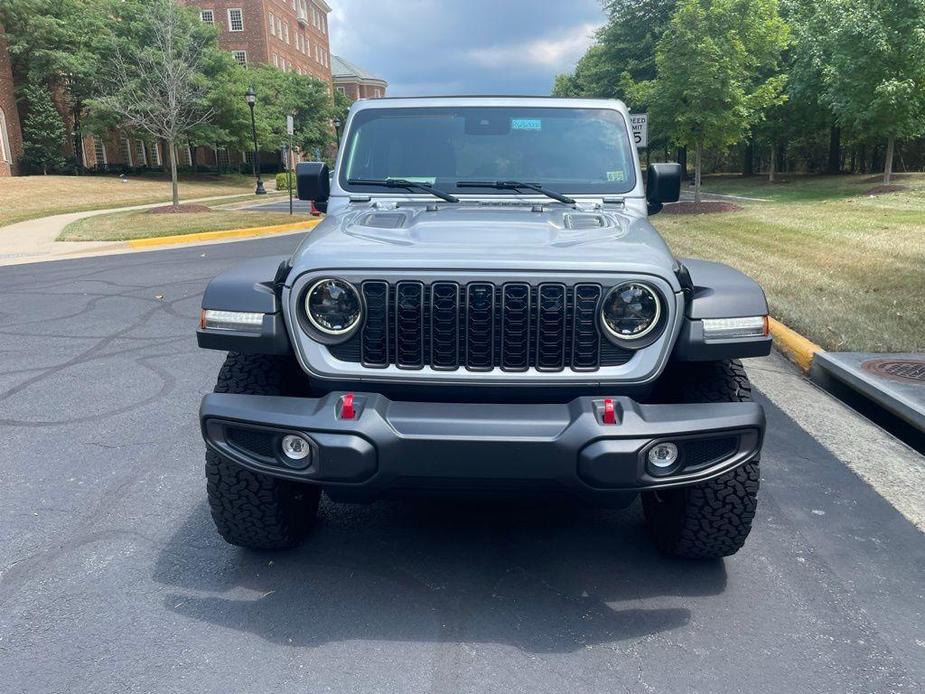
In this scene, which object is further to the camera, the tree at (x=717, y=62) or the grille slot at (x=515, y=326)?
the tree at (x=717, y=62)

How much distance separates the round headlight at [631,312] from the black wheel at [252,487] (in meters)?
1.26

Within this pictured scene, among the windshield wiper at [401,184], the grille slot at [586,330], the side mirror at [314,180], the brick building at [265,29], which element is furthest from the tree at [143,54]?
the grille slot at [586,330]

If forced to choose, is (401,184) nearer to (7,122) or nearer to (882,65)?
(882,65)

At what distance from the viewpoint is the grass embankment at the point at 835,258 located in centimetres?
695

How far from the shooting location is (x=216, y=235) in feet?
56.3

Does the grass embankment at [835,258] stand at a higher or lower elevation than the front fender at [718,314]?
lower

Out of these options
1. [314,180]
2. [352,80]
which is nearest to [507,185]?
[314,180]

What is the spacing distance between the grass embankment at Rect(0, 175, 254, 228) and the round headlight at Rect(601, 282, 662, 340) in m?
22.1

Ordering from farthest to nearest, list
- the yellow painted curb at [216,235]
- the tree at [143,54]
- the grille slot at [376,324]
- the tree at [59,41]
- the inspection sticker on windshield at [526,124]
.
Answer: the tree at [59,41]
the tree at [143,54]
the yellow painted curb at [216,235]
the inspection sticker on windshield at [526,124]
the grille slot at [376,324]

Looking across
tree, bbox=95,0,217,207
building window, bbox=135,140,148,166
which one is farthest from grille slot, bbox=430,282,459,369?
building window, bbox=135,140,148,166

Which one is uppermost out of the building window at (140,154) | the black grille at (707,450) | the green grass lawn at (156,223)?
the building window at (140,154)

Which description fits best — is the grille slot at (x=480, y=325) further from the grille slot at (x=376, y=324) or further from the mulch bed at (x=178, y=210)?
the mulch bed at (x=178, y=210)

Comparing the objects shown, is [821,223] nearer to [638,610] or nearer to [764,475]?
[764,475]

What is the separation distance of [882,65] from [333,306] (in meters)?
26.7
